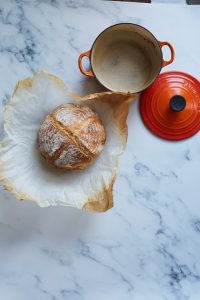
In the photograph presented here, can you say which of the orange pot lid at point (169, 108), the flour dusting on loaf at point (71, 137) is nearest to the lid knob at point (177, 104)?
the orange pot lid at point (169, 108)

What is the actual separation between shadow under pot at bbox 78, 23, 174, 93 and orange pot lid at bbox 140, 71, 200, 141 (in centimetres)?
4

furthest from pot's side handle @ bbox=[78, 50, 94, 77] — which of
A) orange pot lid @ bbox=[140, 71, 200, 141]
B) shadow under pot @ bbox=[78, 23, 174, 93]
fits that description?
orange pot lid @ bbox=[140, 71, 200, 141]

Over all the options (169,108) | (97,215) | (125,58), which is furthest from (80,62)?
(97,215)

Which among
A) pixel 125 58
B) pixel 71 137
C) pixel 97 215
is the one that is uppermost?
pixel 125 58

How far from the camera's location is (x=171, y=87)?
41.2 inches

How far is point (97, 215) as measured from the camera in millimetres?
1065

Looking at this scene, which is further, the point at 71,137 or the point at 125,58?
the point at 125,58

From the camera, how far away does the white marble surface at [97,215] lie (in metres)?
1.06

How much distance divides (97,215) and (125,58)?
1.20 feet

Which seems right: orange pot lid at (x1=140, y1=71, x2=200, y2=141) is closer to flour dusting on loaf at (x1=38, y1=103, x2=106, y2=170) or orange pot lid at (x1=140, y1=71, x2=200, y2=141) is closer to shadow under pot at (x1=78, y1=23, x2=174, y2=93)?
shadow under pot at (x1=78, y1=23, x2=174, y2=93)

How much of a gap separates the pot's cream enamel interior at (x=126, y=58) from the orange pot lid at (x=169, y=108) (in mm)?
38

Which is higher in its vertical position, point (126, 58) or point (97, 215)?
point (126, 58)

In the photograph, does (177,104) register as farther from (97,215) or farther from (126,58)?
(97,215)

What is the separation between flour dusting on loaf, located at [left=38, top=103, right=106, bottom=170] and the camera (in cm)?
95
